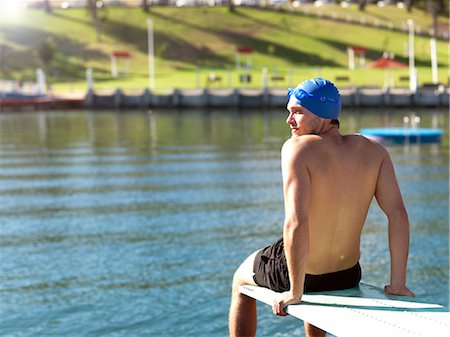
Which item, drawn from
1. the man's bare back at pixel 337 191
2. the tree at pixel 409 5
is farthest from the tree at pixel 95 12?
the man's bare back at pixel 337 191

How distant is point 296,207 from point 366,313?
797 mm

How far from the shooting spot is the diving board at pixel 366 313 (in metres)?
5.67

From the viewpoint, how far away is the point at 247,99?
68.8 m

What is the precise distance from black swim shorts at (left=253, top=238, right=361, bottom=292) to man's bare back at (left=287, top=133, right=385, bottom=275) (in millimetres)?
62

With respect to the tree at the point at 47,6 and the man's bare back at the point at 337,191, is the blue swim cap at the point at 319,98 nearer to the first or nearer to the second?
the man's bare back at the point at 337,191

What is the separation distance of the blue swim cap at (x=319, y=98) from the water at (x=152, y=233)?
471 centimetres

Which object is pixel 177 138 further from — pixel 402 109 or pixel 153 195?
pixel 402 109

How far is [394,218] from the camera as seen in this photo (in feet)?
20.7

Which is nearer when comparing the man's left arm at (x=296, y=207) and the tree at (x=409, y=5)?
the man's left arm at (x=296, y=207)

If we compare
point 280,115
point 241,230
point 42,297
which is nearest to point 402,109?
point 280,115

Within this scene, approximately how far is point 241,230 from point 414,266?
4.04 meters

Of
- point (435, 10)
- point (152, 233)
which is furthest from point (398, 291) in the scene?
point (435, 10)

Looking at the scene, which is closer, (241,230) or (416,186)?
(241,230)

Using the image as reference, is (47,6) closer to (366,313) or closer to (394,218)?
(394,218)
